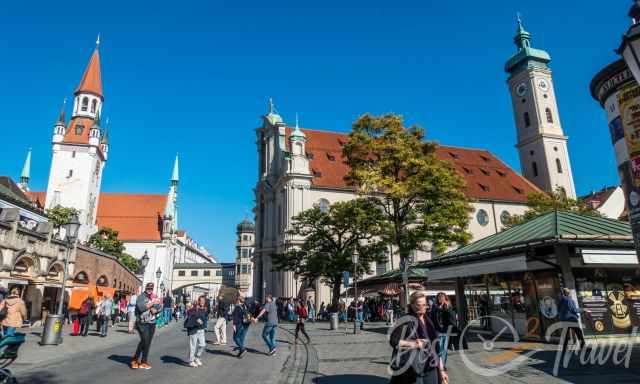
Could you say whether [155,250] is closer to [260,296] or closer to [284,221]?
[260,296]

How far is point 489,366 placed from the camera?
9.59m

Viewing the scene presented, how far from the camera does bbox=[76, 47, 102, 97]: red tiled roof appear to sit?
233 feet

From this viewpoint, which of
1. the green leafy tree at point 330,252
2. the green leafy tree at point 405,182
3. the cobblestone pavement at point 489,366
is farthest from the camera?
the green leafy tree at point 330,252

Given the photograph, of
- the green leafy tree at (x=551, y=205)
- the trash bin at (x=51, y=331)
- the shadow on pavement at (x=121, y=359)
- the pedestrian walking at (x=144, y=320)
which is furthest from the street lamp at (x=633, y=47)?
the green leafy tree at (x=551, y=205)

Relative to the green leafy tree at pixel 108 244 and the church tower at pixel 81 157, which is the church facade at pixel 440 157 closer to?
the green leafy tree at pixel 108 244

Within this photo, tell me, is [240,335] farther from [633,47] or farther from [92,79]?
[92,79]

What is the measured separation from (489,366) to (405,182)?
14340 mm

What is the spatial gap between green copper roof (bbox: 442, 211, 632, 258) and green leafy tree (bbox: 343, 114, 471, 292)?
6.34m

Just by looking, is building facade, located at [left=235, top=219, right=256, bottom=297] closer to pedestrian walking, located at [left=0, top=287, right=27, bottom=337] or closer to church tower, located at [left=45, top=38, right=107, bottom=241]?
church tower, located at [left=45, top=38, right=107, bottom=241]

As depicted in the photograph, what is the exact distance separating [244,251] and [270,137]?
4330cm

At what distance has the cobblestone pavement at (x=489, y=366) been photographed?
26.7 feet

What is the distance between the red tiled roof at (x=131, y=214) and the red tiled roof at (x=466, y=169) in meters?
38.0

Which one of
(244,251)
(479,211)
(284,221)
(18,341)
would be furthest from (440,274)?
(244,251)

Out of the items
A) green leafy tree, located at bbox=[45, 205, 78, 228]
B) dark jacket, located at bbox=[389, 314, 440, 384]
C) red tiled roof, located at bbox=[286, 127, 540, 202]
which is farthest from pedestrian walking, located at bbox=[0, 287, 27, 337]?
green leafy tree, located at bbox=[45, 205, 78, 228]
